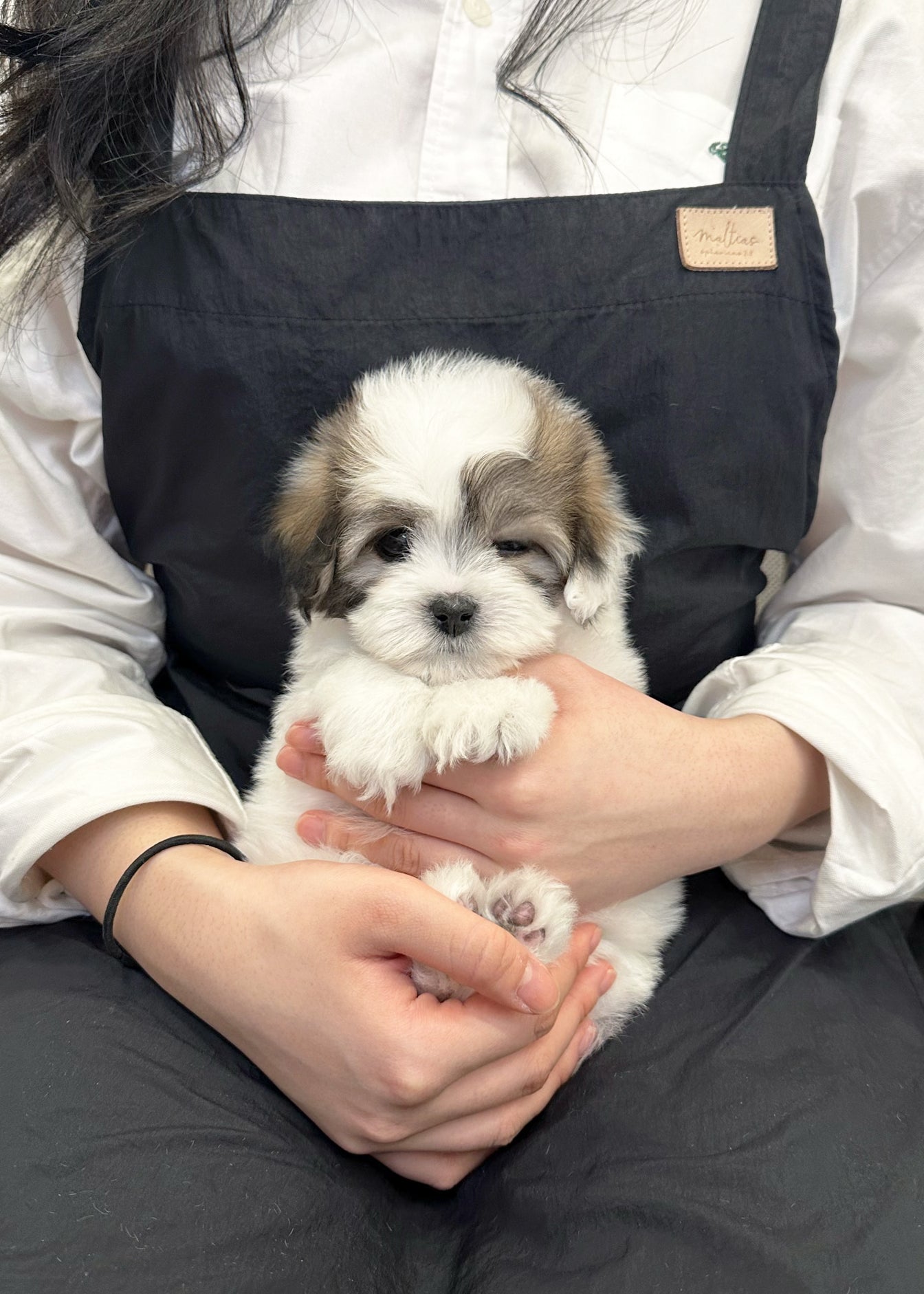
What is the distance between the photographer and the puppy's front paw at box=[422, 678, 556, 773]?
1394 millimetres

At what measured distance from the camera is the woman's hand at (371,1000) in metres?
1.24

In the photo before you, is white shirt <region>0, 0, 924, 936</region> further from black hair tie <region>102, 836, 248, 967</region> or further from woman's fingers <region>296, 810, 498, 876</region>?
woman's fingers <region>296, 810, 498, 876</region>

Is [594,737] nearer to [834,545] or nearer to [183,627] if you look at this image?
[834,545]

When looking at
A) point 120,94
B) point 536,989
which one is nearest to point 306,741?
point 536,989

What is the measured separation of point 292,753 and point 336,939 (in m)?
0.35

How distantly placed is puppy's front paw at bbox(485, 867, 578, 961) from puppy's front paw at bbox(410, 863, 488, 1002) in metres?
0.02

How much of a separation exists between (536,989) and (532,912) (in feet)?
0.57

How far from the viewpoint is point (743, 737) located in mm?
1548

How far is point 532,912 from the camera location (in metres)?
1.41

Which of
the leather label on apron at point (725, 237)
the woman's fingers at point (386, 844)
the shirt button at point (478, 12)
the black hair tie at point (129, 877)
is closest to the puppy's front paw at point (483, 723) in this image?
the woman's fingers at point (386, 844)

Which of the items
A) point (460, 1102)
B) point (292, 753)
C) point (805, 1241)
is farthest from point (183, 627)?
point (805, 1241)

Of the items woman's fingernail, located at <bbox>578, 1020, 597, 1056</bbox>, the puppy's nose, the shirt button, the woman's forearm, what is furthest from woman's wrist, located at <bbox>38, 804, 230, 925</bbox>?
the shirt button

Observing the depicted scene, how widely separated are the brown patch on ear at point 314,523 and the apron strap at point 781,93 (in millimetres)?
747

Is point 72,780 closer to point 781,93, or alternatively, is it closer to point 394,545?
point 394,545
